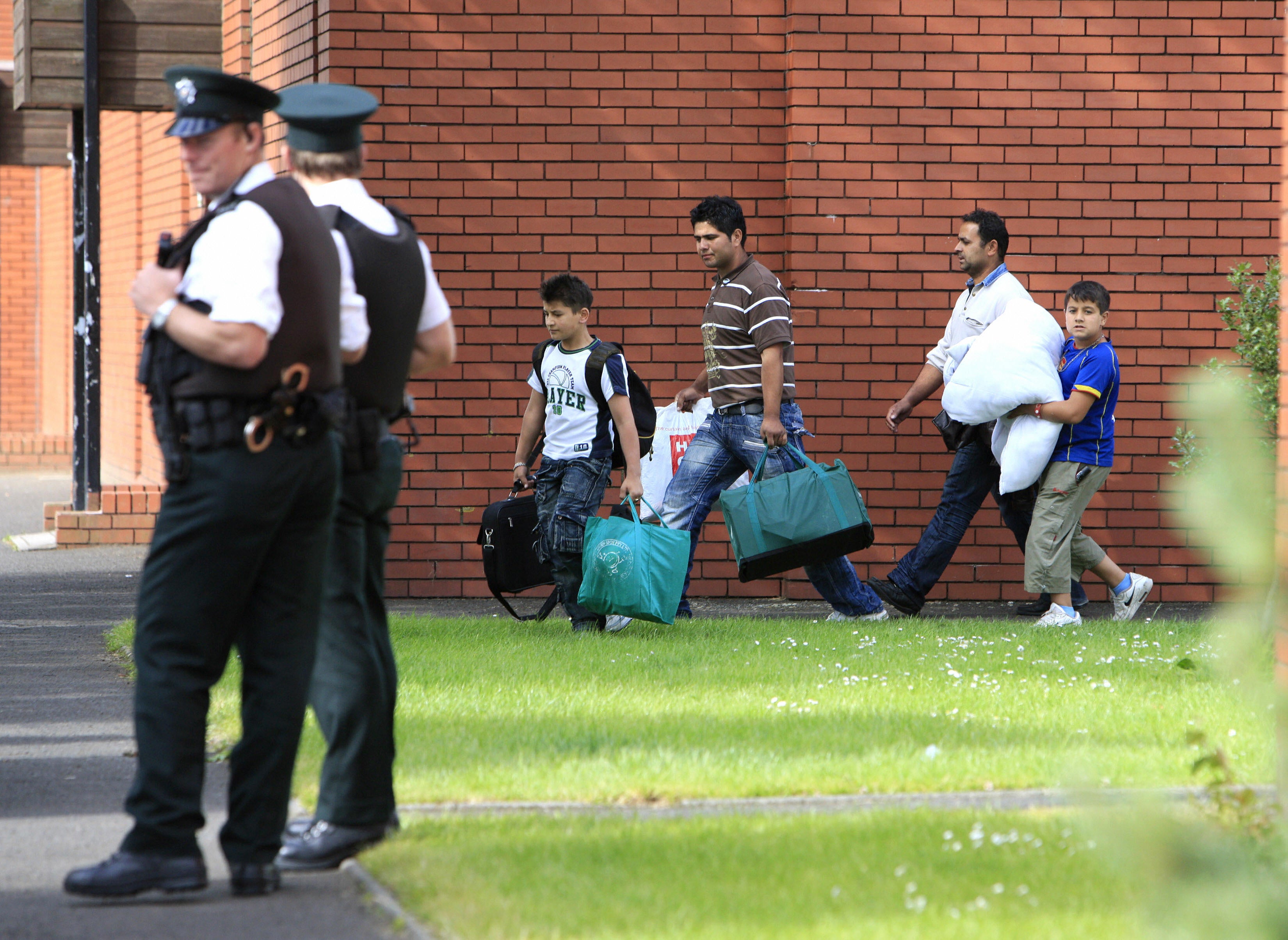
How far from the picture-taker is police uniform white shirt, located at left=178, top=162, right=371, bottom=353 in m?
3.32

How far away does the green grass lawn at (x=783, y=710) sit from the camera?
4.48m

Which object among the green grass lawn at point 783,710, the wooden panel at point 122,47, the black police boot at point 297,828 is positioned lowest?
the green grass lawn at point 783,710

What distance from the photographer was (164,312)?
3.36 m

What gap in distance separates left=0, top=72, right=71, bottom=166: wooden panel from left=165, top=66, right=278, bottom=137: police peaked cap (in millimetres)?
15004

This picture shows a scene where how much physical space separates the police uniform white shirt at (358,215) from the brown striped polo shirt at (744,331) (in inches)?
144

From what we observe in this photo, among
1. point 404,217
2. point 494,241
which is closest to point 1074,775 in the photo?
point 404,217

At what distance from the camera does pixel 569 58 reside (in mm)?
8844

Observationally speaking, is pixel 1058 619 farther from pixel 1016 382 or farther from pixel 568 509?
pixel 568 509

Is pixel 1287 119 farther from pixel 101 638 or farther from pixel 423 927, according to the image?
pixel 101 638

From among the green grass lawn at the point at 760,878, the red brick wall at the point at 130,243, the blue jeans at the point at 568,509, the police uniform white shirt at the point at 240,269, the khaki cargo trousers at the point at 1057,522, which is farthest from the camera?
the red brick wall at the point at 130,243

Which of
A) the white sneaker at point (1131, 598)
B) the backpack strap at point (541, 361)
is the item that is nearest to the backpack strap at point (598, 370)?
the backpack strap at point (541, 361)

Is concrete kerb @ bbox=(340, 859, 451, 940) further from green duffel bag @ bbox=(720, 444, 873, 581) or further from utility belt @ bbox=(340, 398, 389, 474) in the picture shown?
green duffel bag @ bbox=(720, 444, 873, 581)

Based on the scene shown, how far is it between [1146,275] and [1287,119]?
204 inches

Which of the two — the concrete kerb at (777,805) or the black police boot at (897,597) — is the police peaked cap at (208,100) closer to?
the concrete kerb at (777,805)
